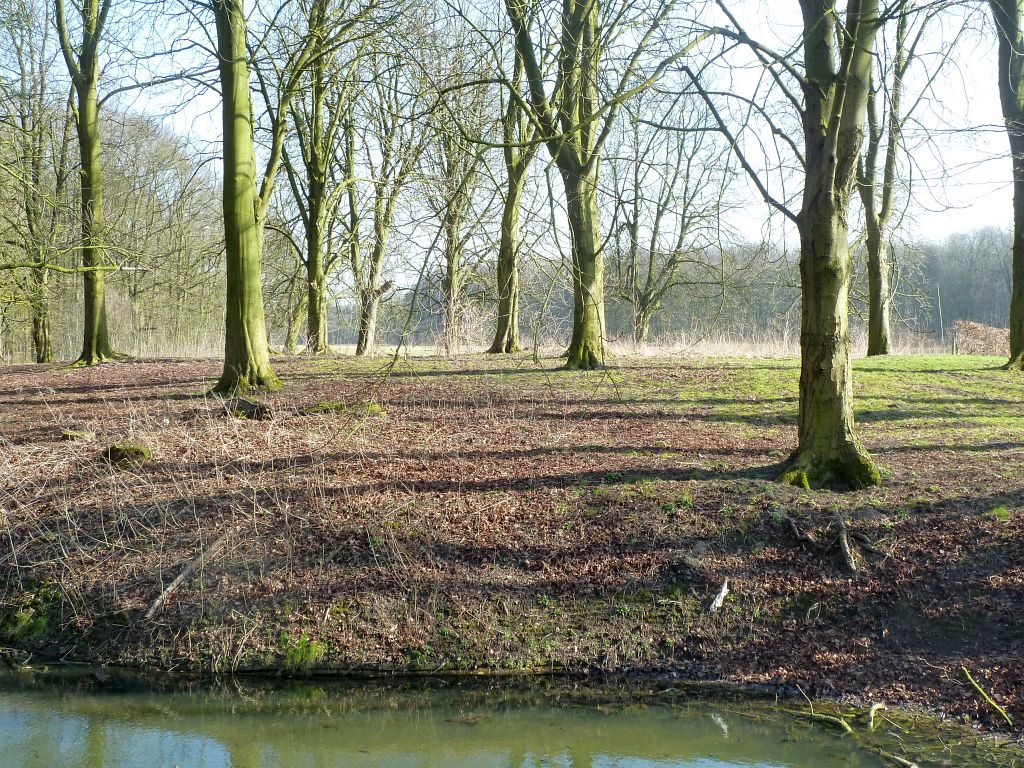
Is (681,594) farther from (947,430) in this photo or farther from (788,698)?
(947,430)

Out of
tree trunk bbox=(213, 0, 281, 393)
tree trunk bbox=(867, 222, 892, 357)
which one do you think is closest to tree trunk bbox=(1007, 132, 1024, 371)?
tree trunk bbox=(867, 222, 892, 357)

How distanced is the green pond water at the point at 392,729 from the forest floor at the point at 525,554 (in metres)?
0.43

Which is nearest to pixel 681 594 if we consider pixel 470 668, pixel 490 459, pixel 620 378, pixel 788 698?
pixel 788 698

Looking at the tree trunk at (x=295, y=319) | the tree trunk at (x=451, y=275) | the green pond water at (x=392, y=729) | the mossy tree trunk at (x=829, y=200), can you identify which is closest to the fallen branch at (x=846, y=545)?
the mossy tree trunk at (x=829, y=200)

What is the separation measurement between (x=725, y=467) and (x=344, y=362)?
8.87m

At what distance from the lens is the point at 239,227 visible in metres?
11.1

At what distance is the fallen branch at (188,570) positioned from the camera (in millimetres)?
6564

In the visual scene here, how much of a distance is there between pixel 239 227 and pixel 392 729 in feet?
25.4

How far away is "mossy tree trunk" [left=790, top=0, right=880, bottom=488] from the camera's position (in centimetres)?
683

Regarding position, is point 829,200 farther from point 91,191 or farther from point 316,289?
point 91,191

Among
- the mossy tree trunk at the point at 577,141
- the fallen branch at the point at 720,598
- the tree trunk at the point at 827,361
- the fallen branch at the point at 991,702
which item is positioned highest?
the mossy tree trunk at the point at 577,141

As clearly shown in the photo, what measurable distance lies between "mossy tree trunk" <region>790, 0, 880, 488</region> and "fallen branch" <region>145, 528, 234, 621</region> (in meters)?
5.25

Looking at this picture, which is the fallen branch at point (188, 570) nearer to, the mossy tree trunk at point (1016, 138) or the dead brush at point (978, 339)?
the mossy tree trunk at point (1016, 138)

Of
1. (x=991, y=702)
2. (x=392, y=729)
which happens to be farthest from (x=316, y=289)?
(x=991, y=702)
